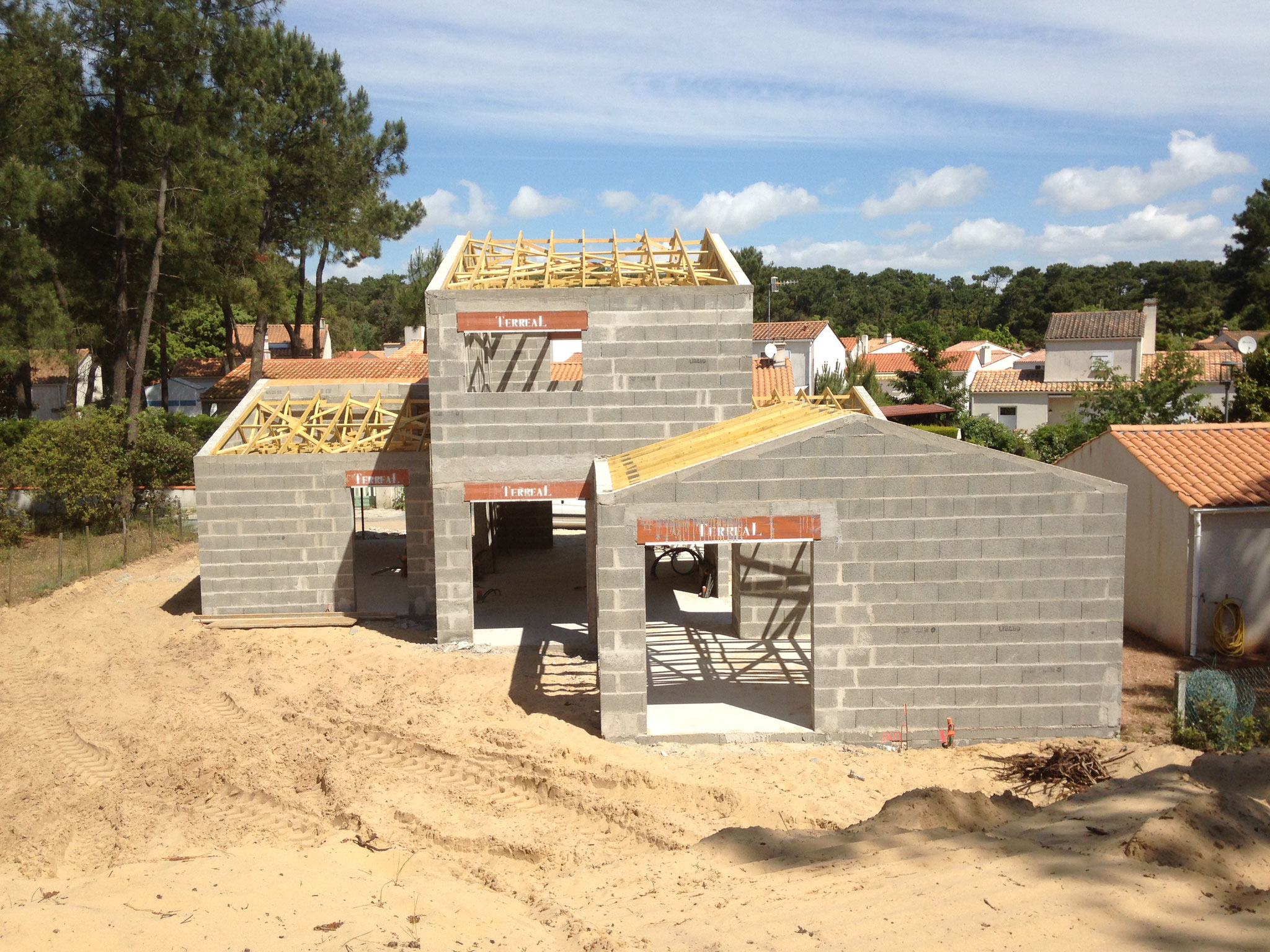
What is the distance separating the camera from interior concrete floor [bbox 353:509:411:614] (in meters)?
19.9

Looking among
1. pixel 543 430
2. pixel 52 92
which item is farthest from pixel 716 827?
pixel 52 92

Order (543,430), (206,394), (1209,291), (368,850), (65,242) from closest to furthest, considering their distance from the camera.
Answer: (368,850) → (543,430) → (65,242) → (206,394) → (1209,291)

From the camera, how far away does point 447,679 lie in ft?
49.8

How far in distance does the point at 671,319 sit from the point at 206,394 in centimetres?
3273

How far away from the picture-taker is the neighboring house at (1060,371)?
43531 millimetres

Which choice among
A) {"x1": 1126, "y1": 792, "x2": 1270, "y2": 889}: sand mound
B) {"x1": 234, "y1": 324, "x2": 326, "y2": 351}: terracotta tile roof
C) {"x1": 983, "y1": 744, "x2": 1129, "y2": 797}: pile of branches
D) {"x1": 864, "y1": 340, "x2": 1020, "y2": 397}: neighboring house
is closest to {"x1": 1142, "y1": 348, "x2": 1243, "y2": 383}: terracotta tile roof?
{"x1": 864, "y1": 340, "x2": 1020, "y2": 397}: neighboring house

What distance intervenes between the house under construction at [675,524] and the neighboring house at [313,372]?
40.3 ft

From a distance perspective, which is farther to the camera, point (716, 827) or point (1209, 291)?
point (1209, 291)

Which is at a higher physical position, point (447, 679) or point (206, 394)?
point (206, 394)

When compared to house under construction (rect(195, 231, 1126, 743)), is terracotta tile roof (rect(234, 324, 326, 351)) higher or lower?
higher

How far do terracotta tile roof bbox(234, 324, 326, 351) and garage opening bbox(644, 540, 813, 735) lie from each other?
4021 cm

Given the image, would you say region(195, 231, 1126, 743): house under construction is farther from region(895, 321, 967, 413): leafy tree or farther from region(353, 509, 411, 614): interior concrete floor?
region(895, 321, 967, 413): leafy tree

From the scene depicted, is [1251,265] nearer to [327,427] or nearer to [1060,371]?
[1060,371]

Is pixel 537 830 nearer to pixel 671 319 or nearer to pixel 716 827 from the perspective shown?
pixel 716 827
